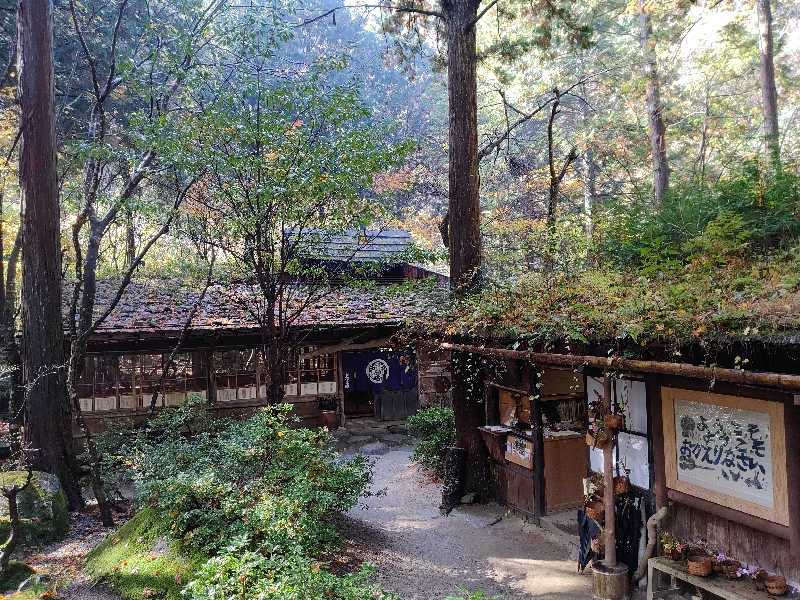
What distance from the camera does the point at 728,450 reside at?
17.1 feet

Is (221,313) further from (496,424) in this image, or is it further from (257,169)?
(496,424)

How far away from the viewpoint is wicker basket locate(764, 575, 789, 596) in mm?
4613

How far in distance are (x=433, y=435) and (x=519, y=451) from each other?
8.25ft

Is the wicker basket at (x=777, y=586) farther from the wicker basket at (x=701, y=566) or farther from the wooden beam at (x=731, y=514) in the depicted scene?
the wicker basket at (x=701, y=566)

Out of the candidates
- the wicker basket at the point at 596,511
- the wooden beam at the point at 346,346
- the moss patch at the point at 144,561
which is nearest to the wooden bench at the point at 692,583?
the wicker basket at the point at 596,511

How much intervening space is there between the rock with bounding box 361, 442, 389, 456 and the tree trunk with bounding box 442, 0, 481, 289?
5705mm

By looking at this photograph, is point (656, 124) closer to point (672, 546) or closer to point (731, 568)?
point (672, 546)

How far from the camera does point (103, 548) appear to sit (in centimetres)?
661

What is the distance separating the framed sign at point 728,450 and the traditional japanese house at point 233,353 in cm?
524

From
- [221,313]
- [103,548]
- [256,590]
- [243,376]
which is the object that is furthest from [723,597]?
[243,376]

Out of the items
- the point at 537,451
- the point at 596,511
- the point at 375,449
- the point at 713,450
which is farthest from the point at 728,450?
the point at 375,449

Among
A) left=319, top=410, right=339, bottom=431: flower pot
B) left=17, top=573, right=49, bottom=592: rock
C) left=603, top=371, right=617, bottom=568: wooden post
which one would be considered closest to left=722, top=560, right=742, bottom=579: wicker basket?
left=603, top=371, right=617, bottom=568: wooden post

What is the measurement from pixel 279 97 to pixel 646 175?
606 inches

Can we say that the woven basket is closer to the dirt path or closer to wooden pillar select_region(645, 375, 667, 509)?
wooden pillar select_region(645, 375, 667, 509)
